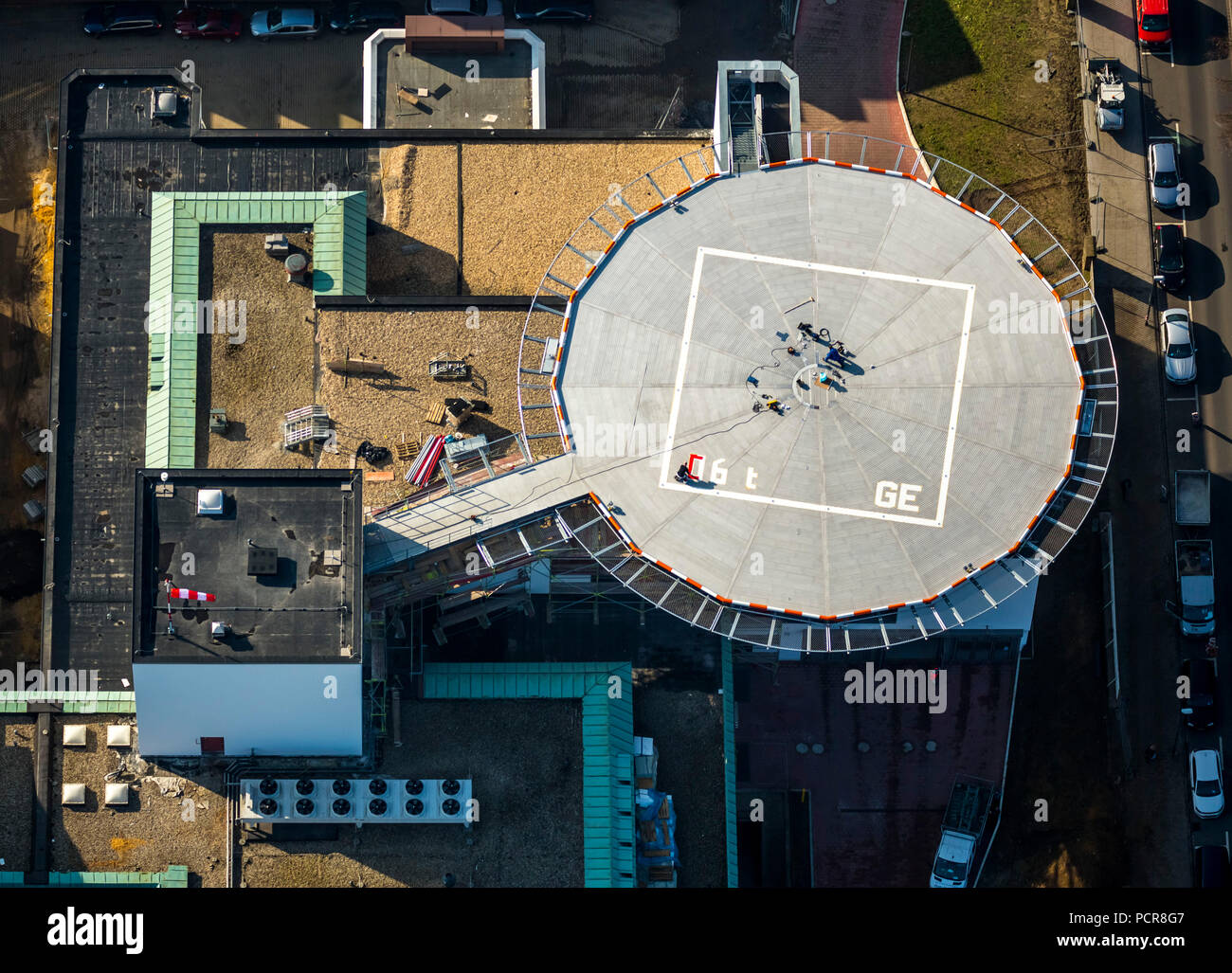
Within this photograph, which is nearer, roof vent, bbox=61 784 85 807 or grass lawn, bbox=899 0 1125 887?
roof vent, bbox=61 784 85 807

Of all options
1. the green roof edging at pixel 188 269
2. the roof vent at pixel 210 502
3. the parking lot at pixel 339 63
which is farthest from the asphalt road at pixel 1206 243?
the roof vent at pixel 210 502

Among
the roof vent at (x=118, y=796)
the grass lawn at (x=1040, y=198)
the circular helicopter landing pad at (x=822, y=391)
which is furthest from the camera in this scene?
the grass lawn at (x=1040, y=198)

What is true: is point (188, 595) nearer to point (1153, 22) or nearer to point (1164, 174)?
point (1164, 174)

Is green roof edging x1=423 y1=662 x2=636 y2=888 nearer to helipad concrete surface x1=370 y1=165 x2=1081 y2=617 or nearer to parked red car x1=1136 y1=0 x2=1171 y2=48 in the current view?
helipad concrete surface x1=370 y1=165 x2=1081 y2=617
